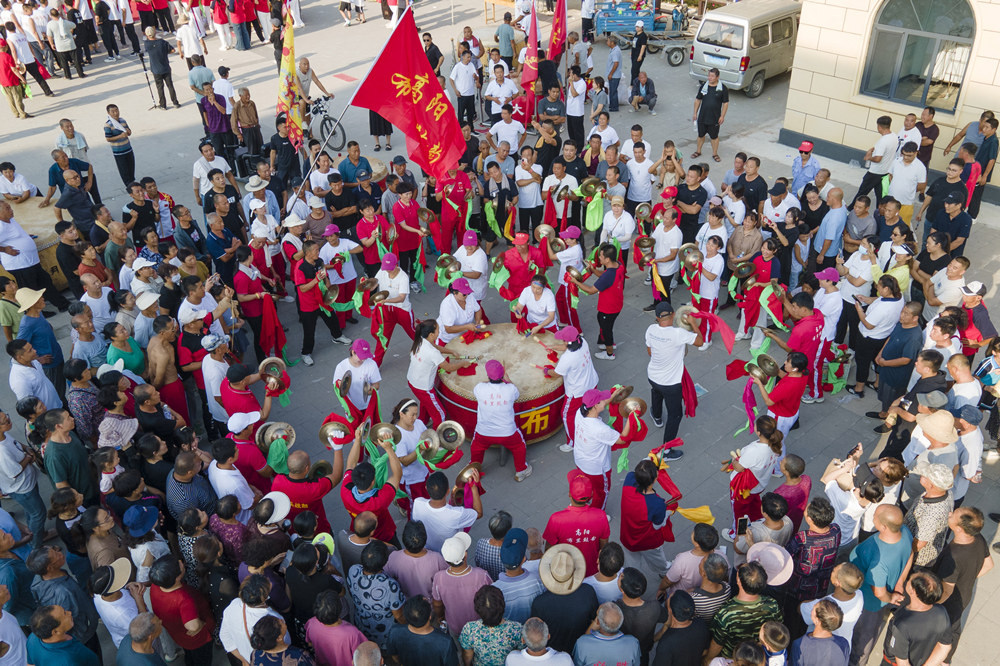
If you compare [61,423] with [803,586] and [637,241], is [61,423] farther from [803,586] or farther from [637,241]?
[637,241]

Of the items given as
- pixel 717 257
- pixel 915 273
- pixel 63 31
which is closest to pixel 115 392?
pixel 717 257

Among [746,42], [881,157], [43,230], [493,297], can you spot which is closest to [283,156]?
[43,230]

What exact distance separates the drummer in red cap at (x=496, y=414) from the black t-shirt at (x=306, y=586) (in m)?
2.39

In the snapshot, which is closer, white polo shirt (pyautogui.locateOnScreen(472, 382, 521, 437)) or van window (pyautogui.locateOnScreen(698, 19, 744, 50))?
white polo shirt (pyautogui.locateOnScreen(472, 382, 521, 437))

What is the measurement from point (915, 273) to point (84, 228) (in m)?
11.3

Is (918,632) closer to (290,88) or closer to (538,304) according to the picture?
(538,304)

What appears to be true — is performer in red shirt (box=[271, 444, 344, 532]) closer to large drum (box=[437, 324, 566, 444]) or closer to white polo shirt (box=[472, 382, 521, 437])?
white polo shirt (box=[472, 382, 521, 437])

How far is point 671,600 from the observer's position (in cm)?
522

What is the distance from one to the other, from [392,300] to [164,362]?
2678mm

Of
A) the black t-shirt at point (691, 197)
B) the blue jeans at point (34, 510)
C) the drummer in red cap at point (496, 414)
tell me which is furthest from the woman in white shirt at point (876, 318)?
the blue jeans at point (34, 510)

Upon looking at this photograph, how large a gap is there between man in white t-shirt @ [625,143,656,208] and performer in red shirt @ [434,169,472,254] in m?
2.44

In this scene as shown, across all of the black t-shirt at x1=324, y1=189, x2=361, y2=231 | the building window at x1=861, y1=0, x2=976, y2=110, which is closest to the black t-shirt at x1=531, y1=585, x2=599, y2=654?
the black t-shirt at x1=324, y1=189, x2=361, y2=231

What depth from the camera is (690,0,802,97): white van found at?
56.1 ft

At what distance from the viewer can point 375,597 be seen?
18.5ft
